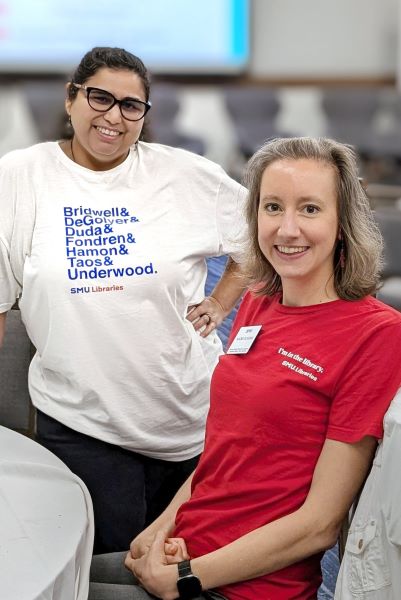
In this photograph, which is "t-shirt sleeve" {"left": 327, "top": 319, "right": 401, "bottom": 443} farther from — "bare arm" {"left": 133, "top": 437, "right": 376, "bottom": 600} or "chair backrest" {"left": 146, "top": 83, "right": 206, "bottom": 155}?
"chair backrest" {"left": 146, "top": 83, "right": 206, "bottom": 155}

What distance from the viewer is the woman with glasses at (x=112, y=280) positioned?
77.7 inches

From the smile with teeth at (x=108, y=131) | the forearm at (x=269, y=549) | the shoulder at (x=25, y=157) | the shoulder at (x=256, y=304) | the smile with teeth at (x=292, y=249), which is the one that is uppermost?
the smile with teeth at (x=108, y=131)

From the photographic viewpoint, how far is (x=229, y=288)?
2301 mm

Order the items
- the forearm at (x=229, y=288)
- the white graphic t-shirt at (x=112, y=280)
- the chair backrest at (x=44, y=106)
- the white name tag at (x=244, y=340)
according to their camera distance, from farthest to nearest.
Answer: the chair backrest at (x=44, y=106) < the forearm at (x=229, y=288) < the white graphic t-shirt at (x=112, y=280) < the white name tag at (x=244, y=340)

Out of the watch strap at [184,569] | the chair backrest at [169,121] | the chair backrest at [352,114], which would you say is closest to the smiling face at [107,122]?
the watch strap at [184,569]

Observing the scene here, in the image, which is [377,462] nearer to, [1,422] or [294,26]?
[1,422]

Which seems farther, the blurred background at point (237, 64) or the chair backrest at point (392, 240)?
the blurred background at point (237, 64)

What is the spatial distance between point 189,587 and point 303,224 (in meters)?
0.63

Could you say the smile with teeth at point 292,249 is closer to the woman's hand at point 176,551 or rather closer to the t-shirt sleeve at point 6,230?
the woman's hand at point 176,551

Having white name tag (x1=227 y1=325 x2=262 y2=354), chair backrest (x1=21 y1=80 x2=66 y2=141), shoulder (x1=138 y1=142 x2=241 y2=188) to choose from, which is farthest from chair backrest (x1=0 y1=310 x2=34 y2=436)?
chair backrest (x1=21 y1=80 x2=66 y2=141)

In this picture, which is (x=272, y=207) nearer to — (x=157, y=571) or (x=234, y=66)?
(x=157, y=571)

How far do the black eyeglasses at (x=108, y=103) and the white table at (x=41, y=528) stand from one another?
723mm

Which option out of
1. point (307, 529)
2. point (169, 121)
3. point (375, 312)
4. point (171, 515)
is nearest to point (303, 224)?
point (375, 312)

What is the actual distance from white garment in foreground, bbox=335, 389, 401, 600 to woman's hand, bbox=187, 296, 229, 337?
76 centimetres
